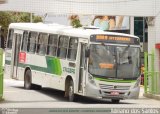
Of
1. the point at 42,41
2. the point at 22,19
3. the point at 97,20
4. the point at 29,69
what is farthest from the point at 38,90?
the point at 22,19

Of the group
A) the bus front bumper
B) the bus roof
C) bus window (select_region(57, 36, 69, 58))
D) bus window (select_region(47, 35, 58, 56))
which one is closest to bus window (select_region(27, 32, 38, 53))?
the bus roof

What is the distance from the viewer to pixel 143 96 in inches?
963

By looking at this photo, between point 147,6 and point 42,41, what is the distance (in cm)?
532

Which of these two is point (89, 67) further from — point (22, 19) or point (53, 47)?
point (22, 19)

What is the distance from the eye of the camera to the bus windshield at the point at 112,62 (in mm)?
18797

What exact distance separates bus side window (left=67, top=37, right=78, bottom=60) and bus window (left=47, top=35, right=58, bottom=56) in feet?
4.14

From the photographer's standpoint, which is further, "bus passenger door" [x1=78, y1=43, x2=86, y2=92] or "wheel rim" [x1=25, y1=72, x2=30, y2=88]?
"wheel rim" [x1=25, y1=72, x2=30, y2=88]

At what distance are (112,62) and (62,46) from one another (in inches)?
107

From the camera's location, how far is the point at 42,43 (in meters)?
22.4

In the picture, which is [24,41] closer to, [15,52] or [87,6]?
[15,52]

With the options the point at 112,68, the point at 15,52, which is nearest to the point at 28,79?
the point at 15,52

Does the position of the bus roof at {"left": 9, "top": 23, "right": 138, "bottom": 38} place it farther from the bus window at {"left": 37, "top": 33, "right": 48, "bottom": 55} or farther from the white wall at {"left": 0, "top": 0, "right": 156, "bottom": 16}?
the white wall at {"left": 0, "top": 0, "right": 156, "bottom": 16}

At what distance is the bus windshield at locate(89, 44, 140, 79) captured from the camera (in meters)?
18.8

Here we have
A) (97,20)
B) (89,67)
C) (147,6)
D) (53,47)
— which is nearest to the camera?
(89,67)
